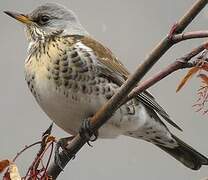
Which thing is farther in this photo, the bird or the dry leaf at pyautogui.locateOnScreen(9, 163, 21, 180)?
the bird

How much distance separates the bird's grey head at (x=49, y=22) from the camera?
194 cm

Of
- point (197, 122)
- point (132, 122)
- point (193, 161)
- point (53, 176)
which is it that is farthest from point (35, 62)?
point (197, 122)

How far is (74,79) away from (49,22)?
333 millimetres

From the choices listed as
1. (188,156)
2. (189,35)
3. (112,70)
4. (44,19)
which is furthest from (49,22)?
(189,35)

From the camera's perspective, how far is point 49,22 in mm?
1998

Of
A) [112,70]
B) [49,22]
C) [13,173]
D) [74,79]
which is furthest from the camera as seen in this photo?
[49,22]

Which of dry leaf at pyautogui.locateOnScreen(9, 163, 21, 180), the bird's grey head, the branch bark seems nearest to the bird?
the bird's grey head

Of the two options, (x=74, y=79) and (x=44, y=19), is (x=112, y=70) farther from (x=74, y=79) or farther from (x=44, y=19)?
(x=44, y=19)

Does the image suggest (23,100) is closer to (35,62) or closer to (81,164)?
(81,164)

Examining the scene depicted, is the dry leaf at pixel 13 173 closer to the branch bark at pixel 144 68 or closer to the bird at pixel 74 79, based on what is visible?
the branch bark at pixel 144 68

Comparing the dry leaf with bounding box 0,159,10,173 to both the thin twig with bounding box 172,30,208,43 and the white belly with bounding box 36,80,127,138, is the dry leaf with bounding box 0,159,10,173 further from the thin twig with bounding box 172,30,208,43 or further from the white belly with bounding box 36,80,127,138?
the white belly with bounding box 36,80,127,138

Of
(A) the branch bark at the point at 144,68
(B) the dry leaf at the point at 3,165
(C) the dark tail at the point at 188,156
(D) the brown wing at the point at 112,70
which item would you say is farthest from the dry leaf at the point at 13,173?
(C) the dark tail at the point at 188,156

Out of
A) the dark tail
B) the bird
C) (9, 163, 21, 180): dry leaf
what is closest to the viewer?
(9, 163, 21, 180): dry leaf

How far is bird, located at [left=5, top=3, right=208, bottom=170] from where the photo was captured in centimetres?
176
